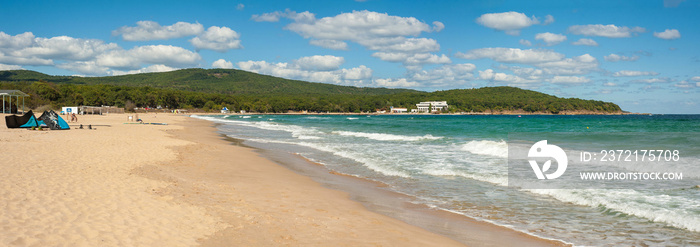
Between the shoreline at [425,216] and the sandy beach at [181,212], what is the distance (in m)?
0.05

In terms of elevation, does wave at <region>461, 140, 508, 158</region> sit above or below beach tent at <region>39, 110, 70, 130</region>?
below

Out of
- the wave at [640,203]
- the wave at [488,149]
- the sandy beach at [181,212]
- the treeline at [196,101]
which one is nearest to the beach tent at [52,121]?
the sandy beach at [181,212]

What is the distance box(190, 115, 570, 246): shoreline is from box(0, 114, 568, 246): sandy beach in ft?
0.17

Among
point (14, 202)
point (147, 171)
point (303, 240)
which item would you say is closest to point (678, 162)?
point (303, 240)

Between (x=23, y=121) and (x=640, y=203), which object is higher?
(x=23, y=121)

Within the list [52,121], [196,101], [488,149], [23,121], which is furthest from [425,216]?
[196,101]

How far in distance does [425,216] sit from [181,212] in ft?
13.8

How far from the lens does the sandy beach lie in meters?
5.35

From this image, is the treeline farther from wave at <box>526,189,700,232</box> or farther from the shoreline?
wave at <box>526,189,700,232</box>

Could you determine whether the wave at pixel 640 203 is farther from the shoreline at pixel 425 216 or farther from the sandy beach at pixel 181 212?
the sandy beach at pixel 181 212

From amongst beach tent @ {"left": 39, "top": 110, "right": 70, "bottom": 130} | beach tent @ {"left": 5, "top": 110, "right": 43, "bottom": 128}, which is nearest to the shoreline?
beach tent @ {"left": 39, "top": 110, "right": 70, "bottom": 130}

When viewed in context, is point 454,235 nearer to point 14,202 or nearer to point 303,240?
point 303,240

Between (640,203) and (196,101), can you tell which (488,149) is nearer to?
(640,203)

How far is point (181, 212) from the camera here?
662 cm
